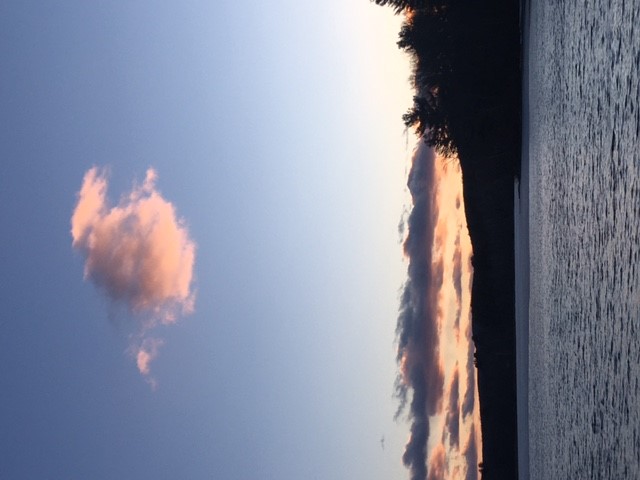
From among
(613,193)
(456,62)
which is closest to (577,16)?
(613,193)

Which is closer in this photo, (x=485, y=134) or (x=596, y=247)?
(x=596, y=247)

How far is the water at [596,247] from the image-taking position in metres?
1.89

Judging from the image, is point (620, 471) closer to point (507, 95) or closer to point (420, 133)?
point (507, 95)

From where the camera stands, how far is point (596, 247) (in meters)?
2.53

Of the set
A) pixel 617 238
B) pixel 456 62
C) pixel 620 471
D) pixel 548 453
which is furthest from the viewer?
pixel 456 62

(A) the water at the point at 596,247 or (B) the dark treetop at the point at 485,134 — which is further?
(B) the dark treetop at the point at 485,134

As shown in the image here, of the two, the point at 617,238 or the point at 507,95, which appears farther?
the point at 507,95

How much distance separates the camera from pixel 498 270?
1236 centimetres

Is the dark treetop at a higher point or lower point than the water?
higher

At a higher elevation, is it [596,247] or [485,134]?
[485,134]

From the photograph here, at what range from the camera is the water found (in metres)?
1.89

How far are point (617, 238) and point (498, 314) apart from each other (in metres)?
10.6

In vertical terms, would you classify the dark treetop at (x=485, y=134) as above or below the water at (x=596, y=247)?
above

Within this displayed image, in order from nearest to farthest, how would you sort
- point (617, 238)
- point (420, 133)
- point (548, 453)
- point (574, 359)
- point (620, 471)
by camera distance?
point (620, 471)
point (617, 238)
point (574, 359)
point (548, 453)
point (420, 133)
